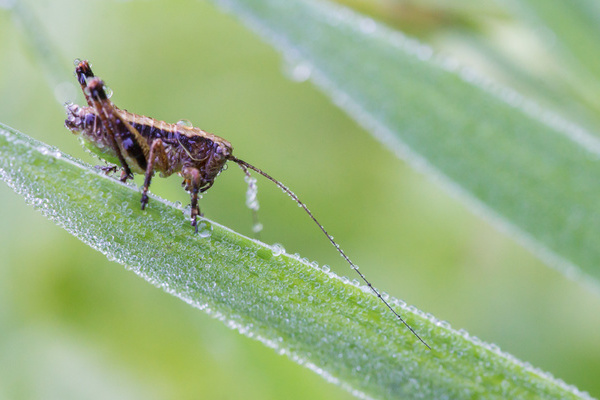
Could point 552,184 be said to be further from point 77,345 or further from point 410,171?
point 77,345

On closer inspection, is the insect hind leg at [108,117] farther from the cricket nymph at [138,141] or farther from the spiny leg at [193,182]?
the spiny leg at [193,182]

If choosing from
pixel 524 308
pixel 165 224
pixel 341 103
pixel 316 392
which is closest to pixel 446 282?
pixel 524 308

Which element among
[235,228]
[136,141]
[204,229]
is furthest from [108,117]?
[235,228]

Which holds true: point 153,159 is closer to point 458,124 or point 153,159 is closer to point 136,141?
point 136,141

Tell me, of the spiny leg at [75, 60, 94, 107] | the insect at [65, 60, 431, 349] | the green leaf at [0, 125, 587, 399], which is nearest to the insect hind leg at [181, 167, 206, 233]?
the insect at [65, 60, 431, 349]

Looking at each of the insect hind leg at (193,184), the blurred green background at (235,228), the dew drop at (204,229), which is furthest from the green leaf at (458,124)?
the dew drop at (204,229)

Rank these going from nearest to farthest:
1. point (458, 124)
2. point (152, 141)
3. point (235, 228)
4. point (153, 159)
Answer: point (153, 159)
point (152, 141)
point (458, 124)
point (235, 228)
